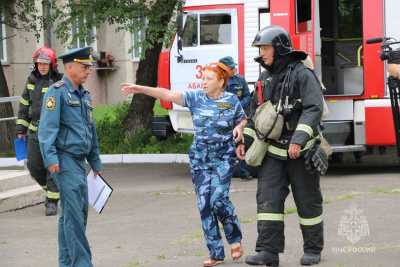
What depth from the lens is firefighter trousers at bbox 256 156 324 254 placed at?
7.40m

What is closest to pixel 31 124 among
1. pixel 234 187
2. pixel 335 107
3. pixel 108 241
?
pixel 108 241

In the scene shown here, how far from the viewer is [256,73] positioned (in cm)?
1441

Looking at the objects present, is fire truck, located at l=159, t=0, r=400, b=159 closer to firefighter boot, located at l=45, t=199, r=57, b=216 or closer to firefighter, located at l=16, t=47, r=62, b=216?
firefighter, located at l=16, t=47, r=62, b=216

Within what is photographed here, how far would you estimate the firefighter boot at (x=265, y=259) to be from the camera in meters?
7.43

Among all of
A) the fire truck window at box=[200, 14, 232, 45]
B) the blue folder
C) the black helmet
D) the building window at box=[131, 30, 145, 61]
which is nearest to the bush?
the building window at box=[131, 30, 145, 61]

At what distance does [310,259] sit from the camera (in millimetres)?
7480

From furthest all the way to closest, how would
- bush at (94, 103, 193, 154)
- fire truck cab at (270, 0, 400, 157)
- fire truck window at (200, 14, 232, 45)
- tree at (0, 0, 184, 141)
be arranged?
1. bush at (94, 103, 193, 154)
2. tree at (0, 0, 184, 141)
3. fire truck window at (200, 14, 232, 45)
4. fire truck cab at (270, 0, 400, 157)

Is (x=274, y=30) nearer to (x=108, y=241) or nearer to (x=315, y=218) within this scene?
(x=315, y=218)

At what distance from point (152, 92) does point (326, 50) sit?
867 cm

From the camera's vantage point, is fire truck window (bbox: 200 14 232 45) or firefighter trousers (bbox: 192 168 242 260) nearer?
firefighter trousers (bbox: 192 168 242 260)

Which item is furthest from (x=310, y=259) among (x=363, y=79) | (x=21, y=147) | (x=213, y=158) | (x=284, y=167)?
(x=363, y=79)

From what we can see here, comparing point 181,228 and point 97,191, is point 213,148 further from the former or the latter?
point 181,228

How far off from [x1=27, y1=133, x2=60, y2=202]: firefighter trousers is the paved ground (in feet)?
1.00

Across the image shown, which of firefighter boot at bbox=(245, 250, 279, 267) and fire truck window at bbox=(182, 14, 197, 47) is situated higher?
fire truck window at bbox=(182, 14, 197, 47)
